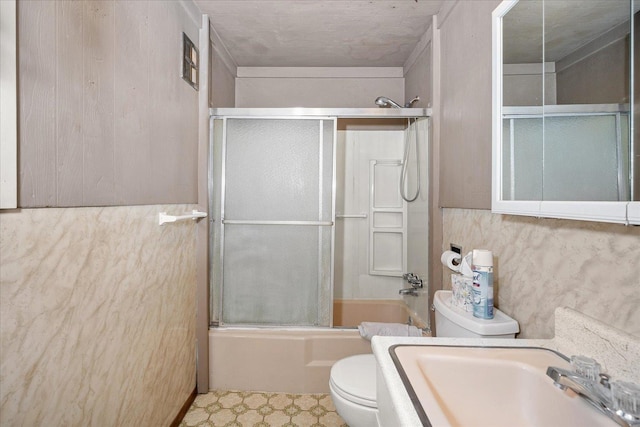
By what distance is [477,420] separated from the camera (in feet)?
2.27

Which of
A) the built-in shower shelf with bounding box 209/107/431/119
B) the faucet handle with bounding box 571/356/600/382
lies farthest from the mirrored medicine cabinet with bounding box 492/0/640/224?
the built-in shower shelf with bounding box 209/107/431/119

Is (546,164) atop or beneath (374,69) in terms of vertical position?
beneath

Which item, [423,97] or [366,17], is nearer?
[366,17]

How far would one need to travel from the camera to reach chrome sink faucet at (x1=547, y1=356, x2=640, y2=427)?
1.77 feet

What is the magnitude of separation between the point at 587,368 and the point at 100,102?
155 cm

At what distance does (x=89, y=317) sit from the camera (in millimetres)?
992

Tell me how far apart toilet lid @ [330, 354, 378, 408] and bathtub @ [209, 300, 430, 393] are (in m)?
0.42

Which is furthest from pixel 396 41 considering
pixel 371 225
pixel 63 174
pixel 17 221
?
pixel 17 221

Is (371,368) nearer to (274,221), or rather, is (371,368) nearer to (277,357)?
(277,357)

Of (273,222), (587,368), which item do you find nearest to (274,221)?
(273,222)

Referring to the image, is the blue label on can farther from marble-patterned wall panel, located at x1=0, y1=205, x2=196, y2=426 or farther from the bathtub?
marble-patterned wall panel, located at x1=0, y1=205, x2=196, y2=426

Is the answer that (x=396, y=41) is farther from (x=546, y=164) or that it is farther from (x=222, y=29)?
(x=546, y=164)

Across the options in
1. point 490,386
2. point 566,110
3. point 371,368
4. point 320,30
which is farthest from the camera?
point 320,30

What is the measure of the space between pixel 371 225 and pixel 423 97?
1.17 metres
